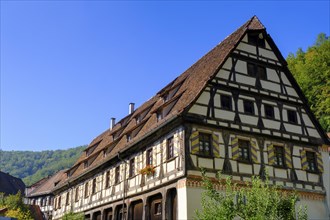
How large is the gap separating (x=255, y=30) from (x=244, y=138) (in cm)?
655

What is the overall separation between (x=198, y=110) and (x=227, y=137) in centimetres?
209

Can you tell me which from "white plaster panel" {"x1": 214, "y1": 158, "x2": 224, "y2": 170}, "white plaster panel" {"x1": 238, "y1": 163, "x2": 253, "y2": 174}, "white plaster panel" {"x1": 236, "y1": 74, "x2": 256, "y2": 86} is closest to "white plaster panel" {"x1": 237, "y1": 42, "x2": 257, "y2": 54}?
"white plaster panel" {"x1": 236, "y1": 74, "x2": 256, "y2": 86}

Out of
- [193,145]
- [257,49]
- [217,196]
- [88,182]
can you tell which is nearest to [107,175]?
[88,182]

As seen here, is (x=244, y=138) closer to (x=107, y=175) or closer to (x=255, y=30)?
(x=255, y=30)

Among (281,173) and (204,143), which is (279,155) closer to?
(281,173)

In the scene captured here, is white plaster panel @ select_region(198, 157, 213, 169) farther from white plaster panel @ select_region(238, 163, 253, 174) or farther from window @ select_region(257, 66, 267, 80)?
window @ select_region(257, 66, 267, 80)

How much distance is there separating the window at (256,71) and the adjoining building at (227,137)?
6 centimetres

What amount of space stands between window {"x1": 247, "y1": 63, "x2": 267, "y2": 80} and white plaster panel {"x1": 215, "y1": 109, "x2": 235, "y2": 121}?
118 inches

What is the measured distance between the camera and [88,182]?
32.7 meters

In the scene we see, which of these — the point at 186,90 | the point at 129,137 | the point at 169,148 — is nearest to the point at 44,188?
the point at 129,137

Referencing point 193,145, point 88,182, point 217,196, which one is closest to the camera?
point 217,196

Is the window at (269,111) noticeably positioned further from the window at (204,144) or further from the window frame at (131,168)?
the window frame at (131,168)

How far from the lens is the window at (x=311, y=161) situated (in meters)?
23.6

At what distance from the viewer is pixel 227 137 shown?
824 inches
